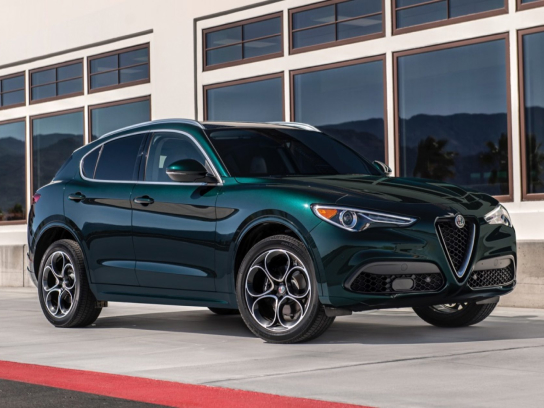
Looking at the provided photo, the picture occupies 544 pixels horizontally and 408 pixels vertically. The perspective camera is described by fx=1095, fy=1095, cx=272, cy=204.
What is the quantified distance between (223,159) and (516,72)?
4.89m

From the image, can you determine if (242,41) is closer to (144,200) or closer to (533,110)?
(533,110)

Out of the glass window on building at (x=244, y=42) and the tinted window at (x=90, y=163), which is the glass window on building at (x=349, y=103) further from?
the tinted window at (x=90, y=163)

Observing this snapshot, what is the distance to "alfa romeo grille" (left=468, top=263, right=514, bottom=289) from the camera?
7797 mm

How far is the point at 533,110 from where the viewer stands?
1212 cm

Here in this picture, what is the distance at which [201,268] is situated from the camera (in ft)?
27.4

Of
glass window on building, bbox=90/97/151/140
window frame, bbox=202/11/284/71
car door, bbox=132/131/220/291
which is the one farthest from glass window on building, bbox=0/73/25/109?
car door, bbox=132/131/220/291

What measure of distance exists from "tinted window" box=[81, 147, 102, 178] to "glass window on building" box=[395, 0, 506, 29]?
5106 mm

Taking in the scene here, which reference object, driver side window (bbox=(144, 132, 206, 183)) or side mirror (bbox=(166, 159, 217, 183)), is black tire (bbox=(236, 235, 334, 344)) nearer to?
side mirror (bbox=(166, 159, 217, 183))

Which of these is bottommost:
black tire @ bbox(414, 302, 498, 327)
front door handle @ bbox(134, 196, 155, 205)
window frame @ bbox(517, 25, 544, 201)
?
black tire @ bbox(414, 302, 498, 327)

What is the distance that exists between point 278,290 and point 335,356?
0.86 m

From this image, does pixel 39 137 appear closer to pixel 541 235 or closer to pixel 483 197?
pixel 541 235

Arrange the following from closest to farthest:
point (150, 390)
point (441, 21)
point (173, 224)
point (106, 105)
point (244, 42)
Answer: point (150, 390) → point (173, 224) → point (441, 21) → point (244, 42) → point (106, 105)

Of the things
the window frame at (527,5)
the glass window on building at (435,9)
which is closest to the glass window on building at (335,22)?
the glass window on building at (435,9)

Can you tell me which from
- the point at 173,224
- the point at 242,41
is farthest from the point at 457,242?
the point at 242,41
